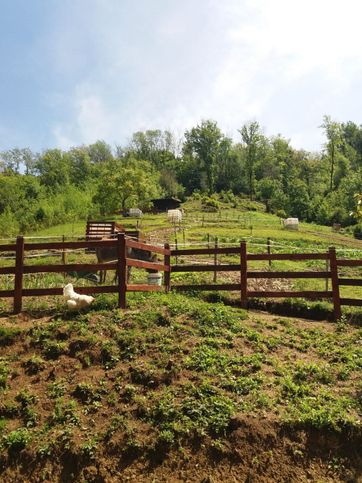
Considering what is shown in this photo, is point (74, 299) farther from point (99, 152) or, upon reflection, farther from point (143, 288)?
point (99, 152)

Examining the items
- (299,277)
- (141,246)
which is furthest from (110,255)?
(299,277)

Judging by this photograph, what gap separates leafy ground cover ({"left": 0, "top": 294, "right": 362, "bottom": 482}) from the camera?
484 cm

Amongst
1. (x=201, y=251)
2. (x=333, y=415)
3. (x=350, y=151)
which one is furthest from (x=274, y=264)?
(x=350, y=151)

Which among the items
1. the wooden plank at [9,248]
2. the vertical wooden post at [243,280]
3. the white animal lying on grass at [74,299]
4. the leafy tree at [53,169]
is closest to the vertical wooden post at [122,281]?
the white animal lying on grass at [74,299]

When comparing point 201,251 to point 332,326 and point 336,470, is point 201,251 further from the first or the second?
point 336,470

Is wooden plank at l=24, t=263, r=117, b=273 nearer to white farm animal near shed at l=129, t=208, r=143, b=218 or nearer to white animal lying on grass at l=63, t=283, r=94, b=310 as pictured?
white animal lying on grass at l=63, t=283, r=94, b=310

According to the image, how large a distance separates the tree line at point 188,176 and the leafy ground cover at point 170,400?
3431cm

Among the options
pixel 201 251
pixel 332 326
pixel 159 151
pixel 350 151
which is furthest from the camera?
pixel 159 151

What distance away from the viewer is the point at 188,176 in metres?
80.9

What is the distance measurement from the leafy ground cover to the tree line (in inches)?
1351

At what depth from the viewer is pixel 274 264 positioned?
1883cm

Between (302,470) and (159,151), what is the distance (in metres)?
88.4

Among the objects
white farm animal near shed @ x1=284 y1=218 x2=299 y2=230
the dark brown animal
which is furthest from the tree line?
the dark brown animal

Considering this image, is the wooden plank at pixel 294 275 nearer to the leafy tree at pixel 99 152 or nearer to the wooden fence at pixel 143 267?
the wooden fence at pixel 143 267
